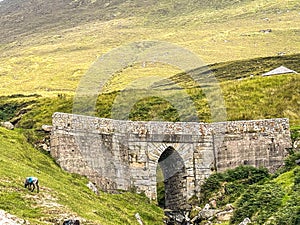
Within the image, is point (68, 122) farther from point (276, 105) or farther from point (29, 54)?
point (29, 54)

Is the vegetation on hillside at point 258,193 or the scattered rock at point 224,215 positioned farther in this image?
the scattered rock at point 224,215

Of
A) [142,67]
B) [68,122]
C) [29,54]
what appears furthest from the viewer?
[29,54]

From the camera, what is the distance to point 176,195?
38.0m

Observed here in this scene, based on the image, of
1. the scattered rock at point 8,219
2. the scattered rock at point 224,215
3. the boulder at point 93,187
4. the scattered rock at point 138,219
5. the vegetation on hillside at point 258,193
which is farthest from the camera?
the scattered rock at point 224,215

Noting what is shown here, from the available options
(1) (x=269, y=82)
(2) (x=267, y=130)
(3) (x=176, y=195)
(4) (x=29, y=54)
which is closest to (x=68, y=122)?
(3) (x=176, y=195)

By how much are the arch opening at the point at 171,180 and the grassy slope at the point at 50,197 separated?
344cm

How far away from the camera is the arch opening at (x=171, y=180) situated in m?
37.4

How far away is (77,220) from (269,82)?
1431 inches

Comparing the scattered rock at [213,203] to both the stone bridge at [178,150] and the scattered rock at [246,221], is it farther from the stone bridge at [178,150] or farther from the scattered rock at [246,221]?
the scattered rock at [246,221]

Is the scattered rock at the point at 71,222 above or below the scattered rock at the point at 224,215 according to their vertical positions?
above

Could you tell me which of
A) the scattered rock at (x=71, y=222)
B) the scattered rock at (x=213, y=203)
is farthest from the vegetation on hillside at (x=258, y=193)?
the scattered rock at (x=71, y=222)

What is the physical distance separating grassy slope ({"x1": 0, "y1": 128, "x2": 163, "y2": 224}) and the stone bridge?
2225 mm

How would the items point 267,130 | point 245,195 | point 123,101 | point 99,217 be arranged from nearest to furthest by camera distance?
point 99,217
point 245,195
point 267,130
point 123,101

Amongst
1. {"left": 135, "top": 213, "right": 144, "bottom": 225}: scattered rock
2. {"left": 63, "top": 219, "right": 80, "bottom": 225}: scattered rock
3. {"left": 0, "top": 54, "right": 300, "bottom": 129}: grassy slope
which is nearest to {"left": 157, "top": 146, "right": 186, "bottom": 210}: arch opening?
{"left": 135, "top": 213, "right": 144, "bottom": 225}: scattered rock
